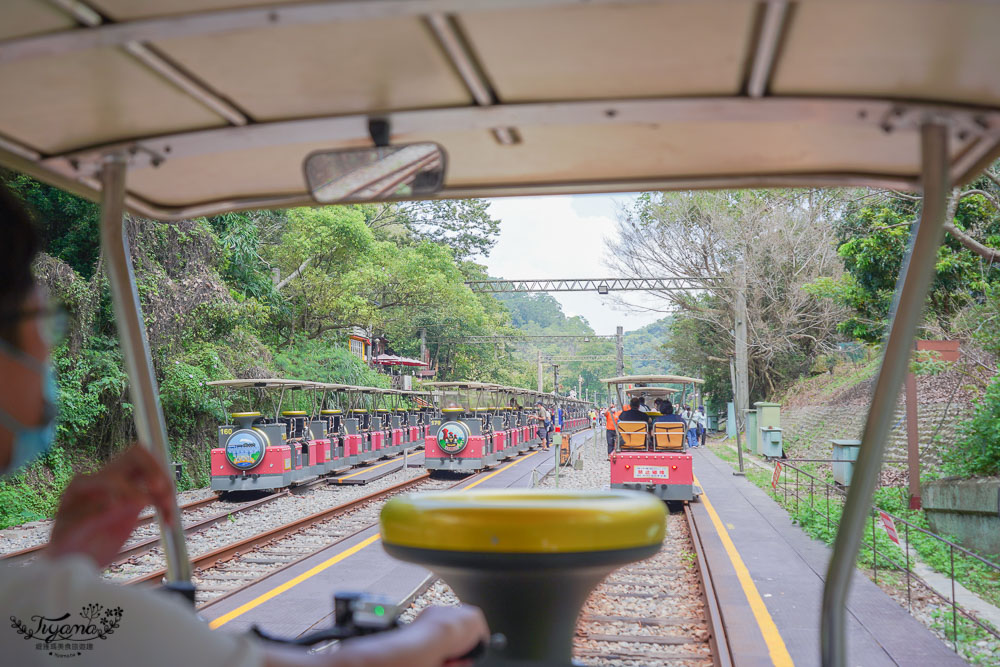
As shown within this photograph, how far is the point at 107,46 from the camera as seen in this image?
172 centimetres

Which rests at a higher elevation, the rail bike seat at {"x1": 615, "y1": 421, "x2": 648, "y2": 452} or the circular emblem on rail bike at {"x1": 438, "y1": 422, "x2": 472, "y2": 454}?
the rail bike seat at {"x1": 615, "y1": 421, "x2": 648, "y2": 452}

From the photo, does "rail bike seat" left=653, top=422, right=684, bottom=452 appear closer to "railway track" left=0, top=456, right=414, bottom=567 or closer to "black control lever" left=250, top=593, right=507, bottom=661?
"railway track" left=0, top=456, right=414, bottom=567

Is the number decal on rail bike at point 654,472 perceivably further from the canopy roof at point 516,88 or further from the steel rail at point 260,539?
the canopy roof at point 516,88

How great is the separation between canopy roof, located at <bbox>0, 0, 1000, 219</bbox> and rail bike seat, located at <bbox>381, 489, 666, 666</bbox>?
99 cm

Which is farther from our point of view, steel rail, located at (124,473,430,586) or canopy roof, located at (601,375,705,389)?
canopy roof, located at (601,375,705,389)

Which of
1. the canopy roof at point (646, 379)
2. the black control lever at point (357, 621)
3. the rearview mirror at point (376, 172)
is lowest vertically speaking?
the black control lever at point (357, 621)

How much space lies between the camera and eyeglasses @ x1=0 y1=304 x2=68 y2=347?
110 centimetres

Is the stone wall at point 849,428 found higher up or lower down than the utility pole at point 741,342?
lower down

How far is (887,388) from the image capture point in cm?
184

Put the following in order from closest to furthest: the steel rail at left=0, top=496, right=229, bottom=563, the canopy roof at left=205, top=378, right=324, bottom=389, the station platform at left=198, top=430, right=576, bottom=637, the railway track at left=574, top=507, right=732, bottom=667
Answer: the railway track at left=574, top=507, right=732, bottom=667 < the station platform at left=198, top=430, right=576, bottom=637 < the steel rail at left=0, top=496, right=229, bottom=563 < the canopy roof at left=205, top=378, right=324, bottom=389

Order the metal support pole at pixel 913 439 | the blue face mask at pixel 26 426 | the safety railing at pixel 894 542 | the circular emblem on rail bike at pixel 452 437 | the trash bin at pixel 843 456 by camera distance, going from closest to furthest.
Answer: the blue face mask at pixel 26 426, the safety railing at pixel 894 542, the metal support pole at pixel 913 439, the trash bin at pixel 843 456, the circular emblem on rail bike at pixel 452 437

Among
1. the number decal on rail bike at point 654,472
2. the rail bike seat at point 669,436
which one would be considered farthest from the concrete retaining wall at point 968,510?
the rail bike seat at point 669,436

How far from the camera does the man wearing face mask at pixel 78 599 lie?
38.2 inches

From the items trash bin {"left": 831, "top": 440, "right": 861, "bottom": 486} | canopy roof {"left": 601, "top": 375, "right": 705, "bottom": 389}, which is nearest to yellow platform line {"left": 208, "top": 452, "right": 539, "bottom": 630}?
canopy roof {"left": 601, "top": 375, "right": 705, "bottom": 389}
